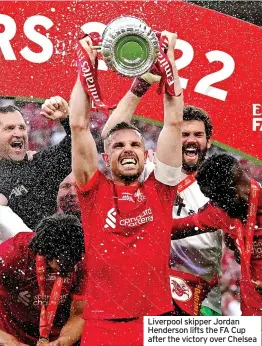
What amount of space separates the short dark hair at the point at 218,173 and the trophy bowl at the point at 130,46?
53 cm

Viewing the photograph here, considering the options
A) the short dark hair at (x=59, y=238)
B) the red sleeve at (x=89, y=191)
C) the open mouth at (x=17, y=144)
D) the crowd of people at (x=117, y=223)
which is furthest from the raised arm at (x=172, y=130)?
the open mouth at (x=17, y=144)

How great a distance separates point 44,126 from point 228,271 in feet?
3.03

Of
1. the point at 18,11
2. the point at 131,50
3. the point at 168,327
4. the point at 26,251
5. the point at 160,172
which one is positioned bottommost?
the point at 168,327


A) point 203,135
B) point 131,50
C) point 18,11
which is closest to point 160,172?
point 203,135

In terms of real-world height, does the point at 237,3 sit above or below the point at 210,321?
above

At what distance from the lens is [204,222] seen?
4.08 meters

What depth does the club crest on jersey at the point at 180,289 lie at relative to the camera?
4062mm

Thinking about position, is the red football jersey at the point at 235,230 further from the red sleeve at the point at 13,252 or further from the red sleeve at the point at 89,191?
the red sleeve at the point at 13,252

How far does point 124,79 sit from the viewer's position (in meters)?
4.04

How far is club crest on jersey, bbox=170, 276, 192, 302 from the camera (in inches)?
160

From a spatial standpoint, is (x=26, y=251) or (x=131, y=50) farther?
(x=26, y=251)

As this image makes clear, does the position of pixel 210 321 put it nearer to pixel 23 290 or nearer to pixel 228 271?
pixel 228 271

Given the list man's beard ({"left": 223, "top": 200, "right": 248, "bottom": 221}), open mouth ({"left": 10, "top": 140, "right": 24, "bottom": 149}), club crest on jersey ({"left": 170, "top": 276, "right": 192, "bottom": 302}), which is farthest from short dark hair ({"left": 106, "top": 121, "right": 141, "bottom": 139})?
club crest on jersey ({"left": 170, "top": 276, "right": 192, "bottom": 302})

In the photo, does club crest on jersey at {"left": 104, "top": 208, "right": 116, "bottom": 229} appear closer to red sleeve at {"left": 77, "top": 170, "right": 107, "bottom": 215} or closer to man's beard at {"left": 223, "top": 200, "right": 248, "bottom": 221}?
red sleeve at {"left": 77, "top": 170, "right": 107, "bottom": 215}
